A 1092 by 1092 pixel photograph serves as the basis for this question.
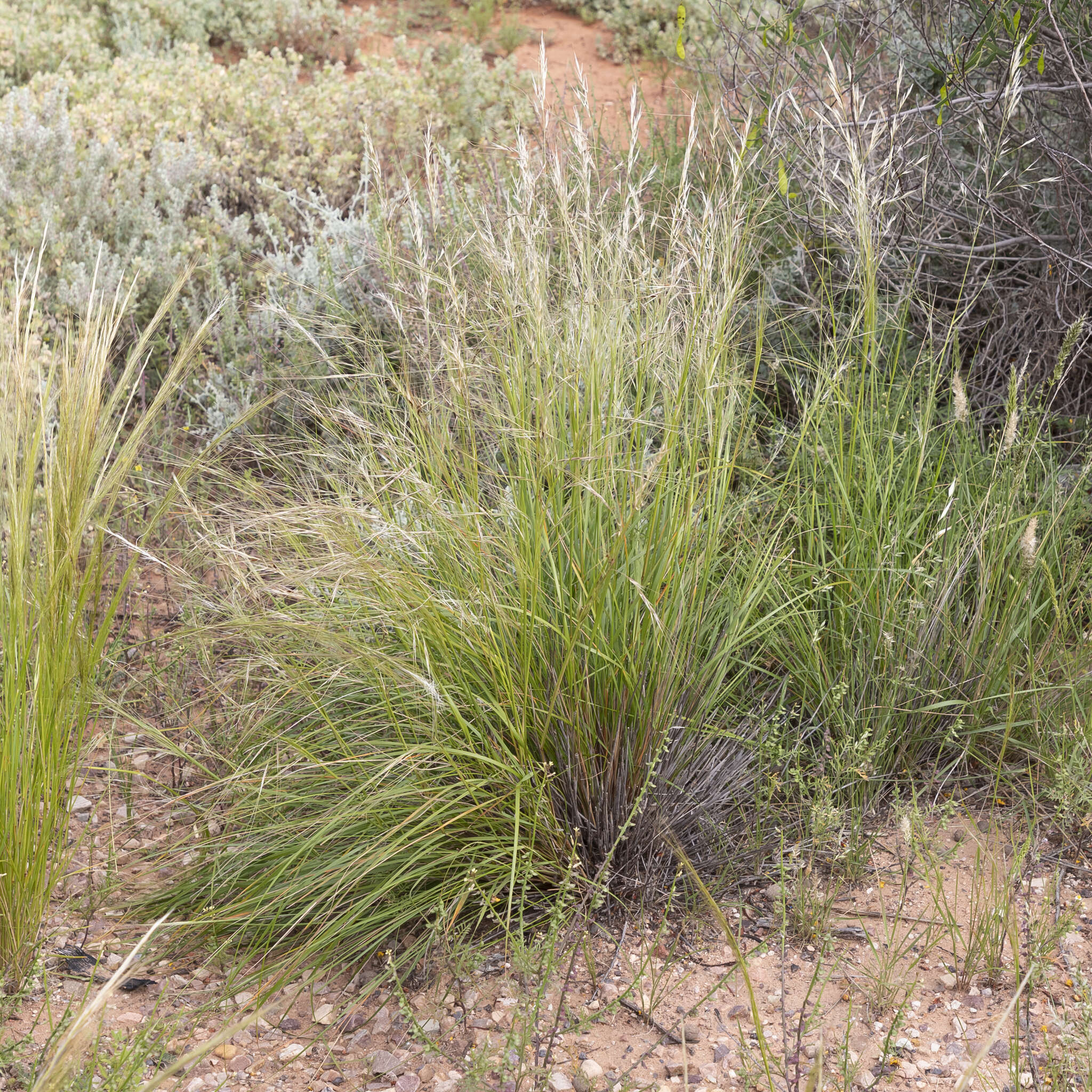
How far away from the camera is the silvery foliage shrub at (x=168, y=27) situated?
6625mm

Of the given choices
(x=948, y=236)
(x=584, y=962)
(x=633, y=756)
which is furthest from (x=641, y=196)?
(x=584, y=962)

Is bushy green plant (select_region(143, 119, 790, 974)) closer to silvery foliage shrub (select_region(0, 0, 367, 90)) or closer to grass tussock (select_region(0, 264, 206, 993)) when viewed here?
grass tussock (select_region(0, 264, 206, 993))

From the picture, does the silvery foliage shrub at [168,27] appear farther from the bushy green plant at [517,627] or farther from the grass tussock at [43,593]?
the grass tussock at [43,593]

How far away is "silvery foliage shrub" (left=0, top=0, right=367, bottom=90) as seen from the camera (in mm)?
6625

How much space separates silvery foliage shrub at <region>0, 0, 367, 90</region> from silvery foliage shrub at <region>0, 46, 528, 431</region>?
1.37 ft

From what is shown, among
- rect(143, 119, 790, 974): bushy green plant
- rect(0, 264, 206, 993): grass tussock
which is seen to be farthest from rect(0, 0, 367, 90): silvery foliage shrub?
rect(0, 264, 206, 993): grass tussock

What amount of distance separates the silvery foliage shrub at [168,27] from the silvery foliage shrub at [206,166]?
417 millimetres

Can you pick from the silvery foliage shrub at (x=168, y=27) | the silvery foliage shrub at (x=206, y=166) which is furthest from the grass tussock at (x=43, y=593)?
the silvery foliage shrub at (x=168, y=27)

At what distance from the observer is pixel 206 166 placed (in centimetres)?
487

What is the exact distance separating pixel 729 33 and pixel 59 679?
2.74 m

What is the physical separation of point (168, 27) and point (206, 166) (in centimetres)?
358

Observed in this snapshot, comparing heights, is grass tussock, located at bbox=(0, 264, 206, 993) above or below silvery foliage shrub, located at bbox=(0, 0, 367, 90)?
below

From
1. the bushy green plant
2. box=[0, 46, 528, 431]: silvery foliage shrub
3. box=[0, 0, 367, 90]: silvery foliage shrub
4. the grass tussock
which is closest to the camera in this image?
the grass tussock

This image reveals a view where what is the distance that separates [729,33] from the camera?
11.0 feet
